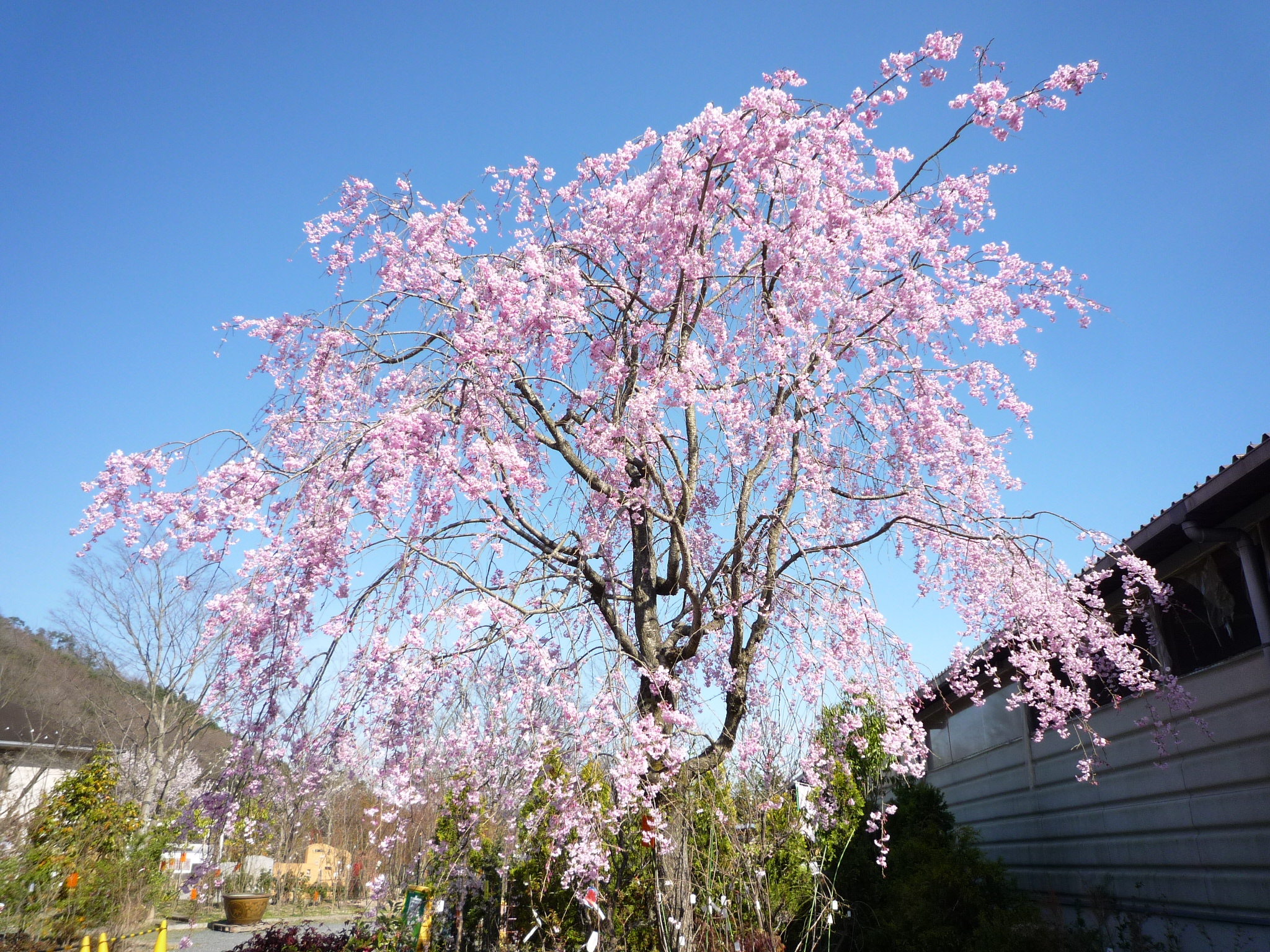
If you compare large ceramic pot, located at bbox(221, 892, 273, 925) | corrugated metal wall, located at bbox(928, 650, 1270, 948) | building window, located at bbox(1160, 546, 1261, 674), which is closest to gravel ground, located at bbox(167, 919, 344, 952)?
large ceramic pot, located at bbox(221, 892, 273, 925)

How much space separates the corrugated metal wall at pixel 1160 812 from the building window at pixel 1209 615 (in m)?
0.16

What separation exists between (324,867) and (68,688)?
10711 mm

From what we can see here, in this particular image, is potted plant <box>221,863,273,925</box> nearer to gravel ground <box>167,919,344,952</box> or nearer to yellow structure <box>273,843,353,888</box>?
gravel ground <box>167,919,344,952</box>

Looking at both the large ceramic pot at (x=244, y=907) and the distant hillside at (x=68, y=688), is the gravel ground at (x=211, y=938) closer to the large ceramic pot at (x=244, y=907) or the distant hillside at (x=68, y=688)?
the large ceramic pot at (x=244, y=907)

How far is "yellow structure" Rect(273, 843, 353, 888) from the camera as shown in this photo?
20.2 meters

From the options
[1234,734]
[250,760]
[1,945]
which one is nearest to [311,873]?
[1,945]

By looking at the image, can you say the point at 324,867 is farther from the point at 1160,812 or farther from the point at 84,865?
the point at 1160,812

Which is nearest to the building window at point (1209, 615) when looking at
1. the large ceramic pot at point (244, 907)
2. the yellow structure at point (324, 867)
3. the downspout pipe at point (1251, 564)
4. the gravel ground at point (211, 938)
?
the downspout pipe at point (1251, 564)

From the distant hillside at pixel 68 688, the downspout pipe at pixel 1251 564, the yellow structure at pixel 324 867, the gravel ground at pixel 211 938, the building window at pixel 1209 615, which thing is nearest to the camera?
the downspout pipe at pixel 1251 564

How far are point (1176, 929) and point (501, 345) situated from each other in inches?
Result: 253

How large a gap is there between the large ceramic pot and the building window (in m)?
16.1

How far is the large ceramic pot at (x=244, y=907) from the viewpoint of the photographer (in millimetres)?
14664

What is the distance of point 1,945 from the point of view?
27.7 ft

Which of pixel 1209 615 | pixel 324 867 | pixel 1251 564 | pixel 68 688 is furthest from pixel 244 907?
pixel 1251 564
